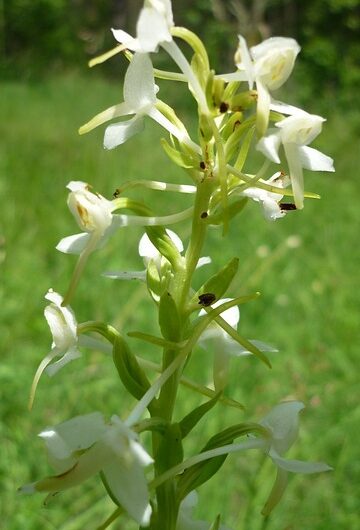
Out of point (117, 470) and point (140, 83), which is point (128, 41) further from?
point (117, 470)

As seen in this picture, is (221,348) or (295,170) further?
(221,348)

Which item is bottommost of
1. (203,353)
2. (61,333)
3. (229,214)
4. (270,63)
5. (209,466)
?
(203,353)

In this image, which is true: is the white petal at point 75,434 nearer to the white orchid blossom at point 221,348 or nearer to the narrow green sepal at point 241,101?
the white orchid blossom at point 221,348

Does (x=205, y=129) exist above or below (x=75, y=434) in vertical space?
above

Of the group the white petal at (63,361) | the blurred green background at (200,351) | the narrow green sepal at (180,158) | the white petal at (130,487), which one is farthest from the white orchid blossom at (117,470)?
the blurred green background at (200,351)

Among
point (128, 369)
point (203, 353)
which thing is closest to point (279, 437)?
point (128, 369)

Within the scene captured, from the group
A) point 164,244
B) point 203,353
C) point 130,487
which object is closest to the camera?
point 130,487

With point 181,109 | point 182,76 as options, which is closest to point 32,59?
point 181,109

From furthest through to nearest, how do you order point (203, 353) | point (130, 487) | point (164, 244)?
point (203, 353), point (164, 244), point (130, 487)
